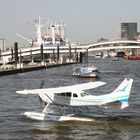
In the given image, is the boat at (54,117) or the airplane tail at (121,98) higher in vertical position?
the airplane tail at (121,98)

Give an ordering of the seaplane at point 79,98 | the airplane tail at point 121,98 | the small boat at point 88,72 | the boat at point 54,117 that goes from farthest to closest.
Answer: the small boat at point 88,72
the boat at point 54,117
the seaplane at point 79,98
the airplane tail at point 121,98

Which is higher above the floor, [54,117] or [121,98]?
[121,98]

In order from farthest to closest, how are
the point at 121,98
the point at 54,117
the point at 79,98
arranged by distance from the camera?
the point at 54,117, the point at 79,98, the point at 121,98

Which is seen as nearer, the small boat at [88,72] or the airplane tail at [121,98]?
the airplane tail at [121,98]

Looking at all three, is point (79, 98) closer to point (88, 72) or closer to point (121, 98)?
point (121, 98)

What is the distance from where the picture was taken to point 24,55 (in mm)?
186750

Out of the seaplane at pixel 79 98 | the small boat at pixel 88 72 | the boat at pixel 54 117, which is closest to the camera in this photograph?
the seaplane at pixel 79 98

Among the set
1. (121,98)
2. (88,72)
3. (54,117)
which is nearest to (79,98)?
(54,117)

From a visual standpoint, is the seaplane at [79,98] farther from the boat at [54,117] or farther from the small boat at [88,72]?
the small boat at [88,72]

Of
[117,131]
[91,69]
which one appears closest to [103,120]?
[117,131]

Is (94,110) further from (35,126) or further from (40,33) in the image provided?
(40,33)

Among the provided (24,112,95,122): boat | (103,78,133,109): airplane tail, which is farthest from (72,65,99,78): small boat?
(103,78,133,109): airplane tail

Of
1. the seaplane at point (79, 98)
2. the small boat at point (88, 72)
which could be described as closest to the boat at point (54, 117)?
the seaplane at point (79, 98)

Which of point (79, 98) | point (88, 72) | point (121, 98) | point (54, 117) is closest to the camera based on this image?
point (121, 98)
